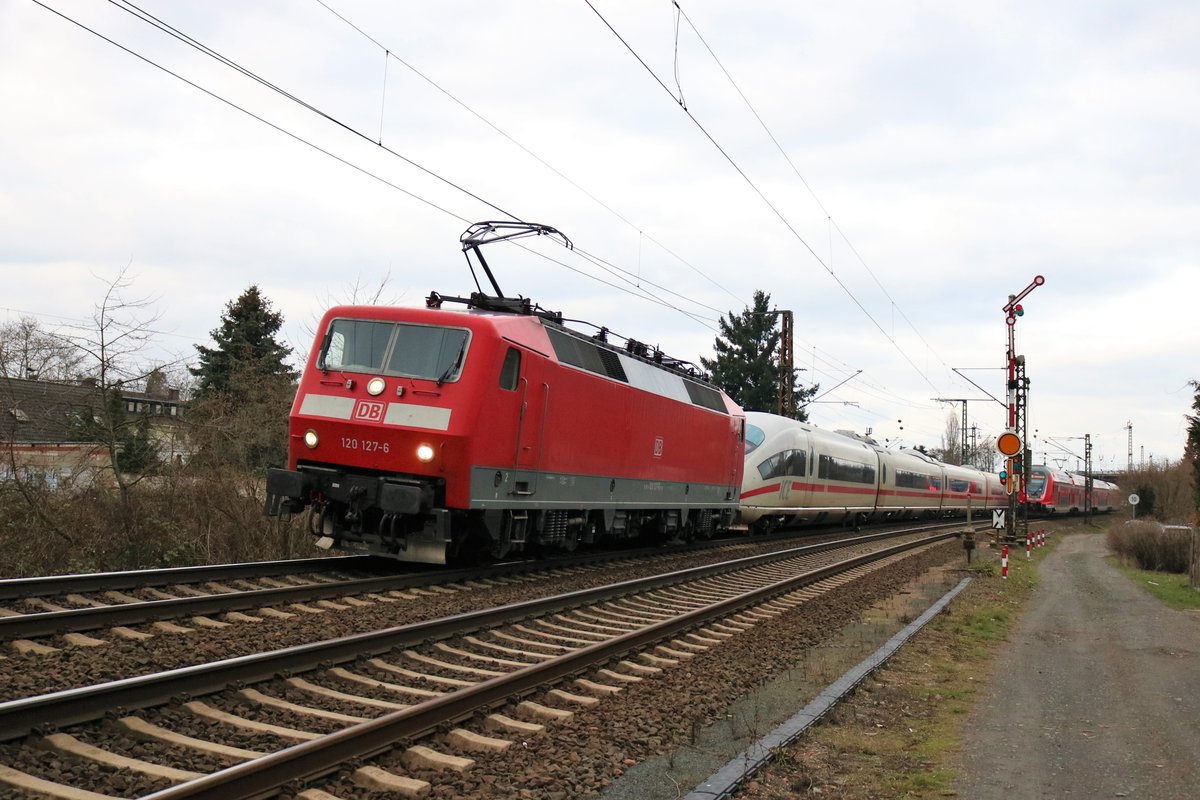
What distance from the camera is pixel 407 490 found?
10516mm

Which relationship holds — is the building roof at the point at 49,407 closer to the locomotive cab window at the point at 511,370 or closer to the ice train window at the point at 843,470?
the locomotive cab window at the point at 511,370

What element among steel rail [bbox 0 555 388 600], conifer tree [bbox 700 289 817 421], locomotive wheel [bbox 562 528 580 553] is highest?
conifer tree [bbox 700 289 817 421]

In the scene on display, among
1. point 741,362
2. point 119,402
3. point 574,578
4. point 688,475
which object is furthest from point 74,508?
point 741,362

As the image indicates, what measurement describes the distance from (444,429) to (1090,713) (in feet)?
22.6

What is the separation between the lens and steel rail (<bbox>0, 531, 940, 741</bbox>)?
4.77m

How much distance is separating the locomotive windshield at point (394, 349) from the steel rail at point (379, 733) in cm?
426

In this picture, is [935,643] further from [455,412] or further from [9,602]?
[9,602]

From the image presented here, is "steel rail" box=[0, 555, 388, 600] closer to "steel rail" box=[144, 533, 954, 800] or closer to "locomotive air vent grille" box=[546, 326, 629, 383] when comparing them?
"locomotive air vent grille" box=[546, 326, 629, 383]

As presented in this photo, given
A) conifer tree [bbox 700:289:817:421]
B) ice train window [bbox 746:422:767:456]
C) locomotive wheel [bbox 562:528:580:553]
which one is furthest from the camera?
conifer tree [bbox 700:289:817:421]

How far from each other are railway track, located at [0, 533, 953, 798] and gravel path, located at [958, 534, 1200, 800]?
8.49ft

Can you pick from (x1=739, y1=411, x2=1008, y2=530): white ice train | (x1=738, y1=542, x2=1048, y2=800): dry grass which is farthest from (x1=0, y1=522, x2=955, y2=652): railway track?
(x1=739, y1=411, x2=1008, y2=530): white ice train

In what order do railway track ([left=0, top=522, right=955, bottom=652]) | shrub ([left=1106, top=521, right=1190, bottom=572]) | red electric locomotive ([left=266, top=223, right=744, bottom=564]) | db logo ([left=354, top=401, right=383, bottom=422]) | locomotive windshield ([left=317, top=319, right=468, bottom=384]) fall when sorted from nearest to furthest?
1. railway track ([left=0, top=522, right=955, bottom=652])
2. red electric locomotive ([left=266, top=223, right=744, bottom=564])
3. db logo ([left=354, top=401, right=383, bottom=422])
4. locomotive windshield ([left=317, top=319, right=468, bottom=384])
5. shrub ([left=1106, top=521, right=1190, bottom=572])

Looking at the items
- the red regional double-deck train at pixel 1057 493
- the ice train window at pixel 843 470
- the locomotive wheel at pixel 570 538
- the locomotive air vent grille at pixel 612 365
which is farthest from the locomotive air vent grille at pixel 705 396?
the red regional double-deck train at pixel 1057 493

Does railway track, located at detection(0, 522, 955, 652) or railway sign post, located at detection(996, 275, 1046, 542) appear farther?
railway sign post, located at detection(996, 275, 1046, 542)
